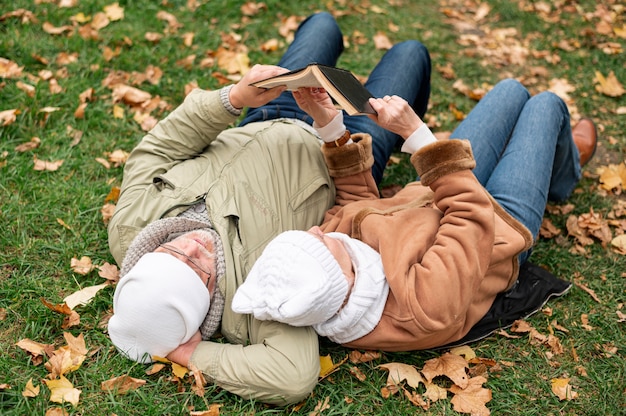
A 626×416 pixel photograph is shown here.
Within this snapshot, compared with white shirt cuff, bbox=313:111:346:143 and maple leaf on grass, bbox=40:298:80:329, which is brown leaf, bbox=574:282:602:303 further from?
maple leaf on grass, bbox=40:298:80:329

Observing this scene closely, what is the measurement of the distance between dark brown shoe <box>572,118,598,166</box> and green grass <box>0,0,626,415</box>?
0.74 feet

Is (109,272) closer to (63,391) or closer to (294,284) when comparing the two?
(63,391)

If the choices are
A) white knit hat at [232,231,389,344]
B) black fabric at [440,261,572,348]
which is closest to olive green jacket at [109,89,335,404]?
white knit hat at [232,231,389,344]

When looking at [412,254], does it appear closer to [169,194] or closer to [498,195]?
[498,195]

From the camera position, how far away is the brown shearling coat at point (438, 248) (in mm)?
2393

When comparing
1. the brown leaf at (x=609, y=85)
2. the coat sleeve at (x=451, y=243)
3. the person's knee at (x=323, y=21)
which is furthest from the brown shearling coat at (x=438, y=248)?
the brown leaf at (x=609, y=85)

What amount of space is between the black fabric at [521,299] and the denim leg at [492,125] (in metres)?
0.60

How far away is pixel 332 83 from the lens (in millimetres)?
2361

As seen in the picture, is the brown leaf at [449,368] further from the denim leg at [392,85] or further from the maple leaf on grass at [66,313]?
the maple leaf on grass at [66,313]

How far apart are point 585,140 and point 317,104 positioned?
2.14 metres

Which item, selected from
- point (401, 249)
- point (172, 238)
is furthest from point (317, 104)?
point (172, 238)

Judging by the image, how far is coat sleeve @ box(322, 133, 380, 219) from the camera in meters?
2.97

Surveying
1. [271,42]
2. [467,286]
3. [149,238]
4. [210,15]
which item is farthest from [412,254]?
[210,15]

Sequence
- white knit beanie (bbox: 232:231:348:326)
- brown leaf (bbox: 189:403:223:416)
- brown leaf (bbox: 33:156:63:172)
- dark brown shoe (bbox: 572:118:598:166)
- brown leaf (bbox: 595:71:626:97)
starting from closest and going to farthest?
white knit beanie (bbox: 232:231:348:326) → brown leaf (bbox: 189:403:223:416) → brown leaf (bbox: 33:156:63:172) → dark brown shoe (bbox: 572:118:598:166) → brown leaf (bbox: 595:71:626:97)
